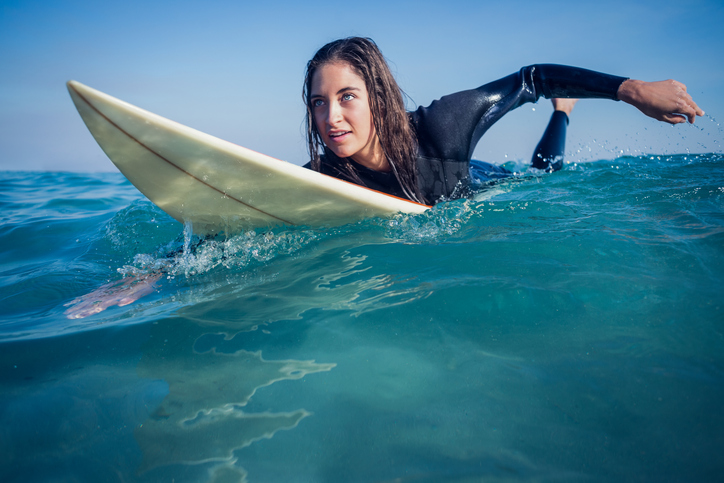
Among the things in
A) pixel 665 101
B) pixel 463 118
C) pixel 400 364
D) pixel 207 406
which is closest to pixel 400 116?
pixel 463 118

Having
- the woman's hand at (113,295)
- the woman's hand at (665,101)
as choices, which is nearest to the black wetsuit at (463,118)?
the woman's hand at (665,101)

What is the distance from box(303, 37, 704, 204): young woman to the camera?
260cm

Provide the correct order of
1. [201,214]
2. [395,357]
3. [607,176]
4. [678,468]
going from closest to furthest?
[678,468]
[395,357]
[201,214]
[607,176]

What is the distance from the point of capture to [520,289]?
59.4 inches

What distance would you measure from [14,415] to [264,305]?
0.78 meters

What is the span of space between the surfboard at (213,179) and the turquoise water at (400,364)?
0.34 m

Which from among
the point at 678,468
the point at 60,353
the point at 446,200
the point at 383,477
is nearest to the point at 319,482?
the point at 383,477

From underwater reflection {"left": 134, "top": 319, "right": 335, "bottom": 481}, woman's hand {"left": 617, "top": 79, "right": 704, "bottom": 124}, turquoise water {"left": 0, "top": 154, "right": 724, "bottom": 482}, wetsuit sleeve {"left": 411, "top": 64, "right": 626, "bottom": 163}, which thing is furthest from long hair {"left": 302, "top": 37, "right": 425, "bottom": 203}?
underwater reflection {"left": 134, "top": 319, "right": 335, "bottom": 481}

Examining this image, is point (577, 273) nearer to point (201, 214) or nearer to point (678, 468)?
point (678, 468)

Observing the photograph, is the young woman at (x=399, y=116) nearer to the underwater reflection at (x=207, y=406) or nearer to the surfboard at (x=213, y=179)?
the surfboard at (x=213, y=179)

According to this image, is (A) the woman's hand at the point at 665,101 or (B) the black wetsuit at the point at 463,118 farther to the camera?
(B) the black wetsuit at the point at 463,118

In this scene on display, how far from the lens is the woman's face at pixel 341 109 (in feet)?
8.44

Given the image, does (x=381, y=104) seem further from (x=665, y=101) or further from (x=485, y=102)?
(x=665, y=101)

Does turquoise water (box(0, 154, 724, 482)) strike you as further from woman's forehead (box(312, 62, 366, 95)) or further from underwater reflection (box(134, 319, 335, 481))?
woman's forehead (box(312, 62, 366, 95))
